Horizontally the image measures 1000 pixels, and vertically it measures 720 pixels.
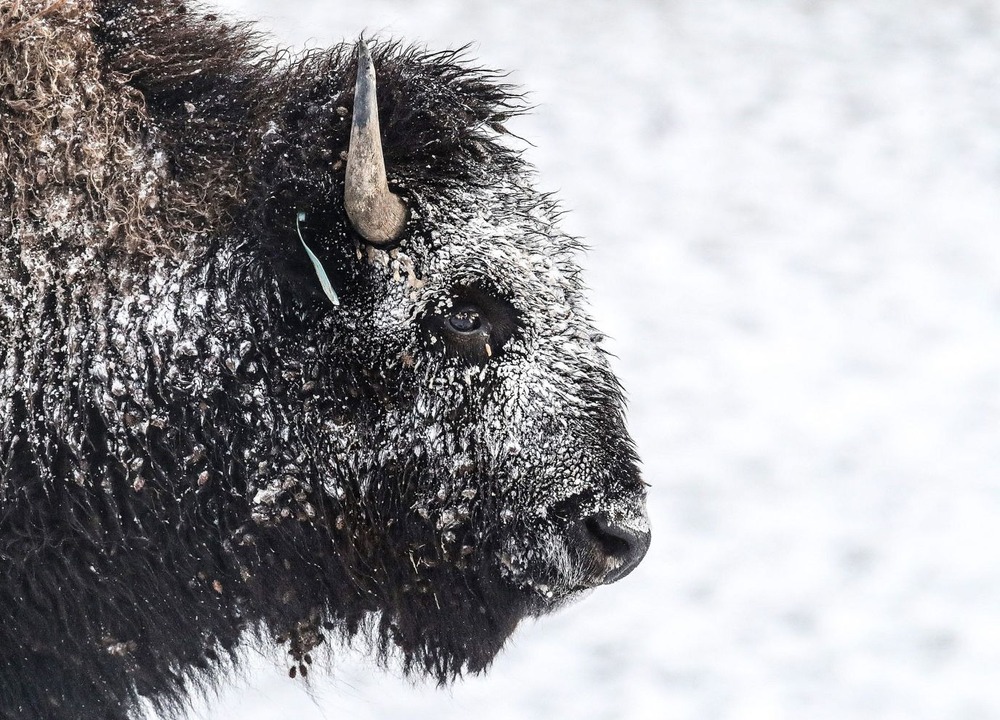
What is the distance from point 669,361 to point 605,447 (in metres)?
2.74

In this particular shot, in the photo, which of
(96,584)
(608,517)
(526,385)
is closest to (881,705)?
(608,517)

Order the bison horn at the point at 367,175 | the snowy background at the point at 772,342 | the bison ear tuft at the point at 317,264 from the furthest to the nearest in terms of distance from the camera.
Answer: the snowy background at the point at 772,342, the bison ear tuft at the point at 317,264, the bison horn at the point at 367,175

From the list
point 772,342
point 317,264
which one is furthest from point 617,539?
point 772,342

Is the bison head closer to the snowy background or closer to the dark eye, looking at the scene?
the dark eye

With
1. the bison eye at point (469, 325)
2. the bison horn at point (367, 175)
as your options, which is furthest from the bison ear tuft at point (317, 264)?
the bison eye at point (469, 325)

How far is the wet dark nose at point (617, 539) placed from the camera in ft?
8.50

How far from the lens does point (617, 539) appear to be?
2631 mm

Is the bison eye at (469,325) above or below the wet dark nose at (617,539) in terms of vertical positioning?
→ above

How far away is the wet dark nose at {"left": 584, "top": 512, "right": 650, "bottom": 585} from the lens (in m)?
2.59

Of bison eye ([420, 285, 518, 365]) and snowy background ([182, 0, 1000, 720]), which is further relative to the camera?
snowy background ([182, 0, 1000, 720])

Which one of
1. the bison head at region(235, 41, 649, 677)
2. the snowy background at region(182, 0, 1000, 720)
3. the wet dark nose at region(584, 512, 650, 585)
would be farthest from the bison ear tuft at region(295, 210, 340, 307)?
the snowy background at region(182, 0, 1000, 720)

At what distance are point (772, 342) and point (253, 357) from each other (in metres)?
3.44

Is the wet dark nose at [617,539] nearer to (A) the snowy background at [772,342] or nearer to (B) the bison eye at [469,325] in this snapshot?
(B) the bison eye at [469,325]

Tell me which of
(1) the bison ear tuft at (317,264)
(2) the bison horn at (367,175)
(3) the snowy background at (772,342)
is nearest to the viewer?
(2) the bison horn at (367,175)
